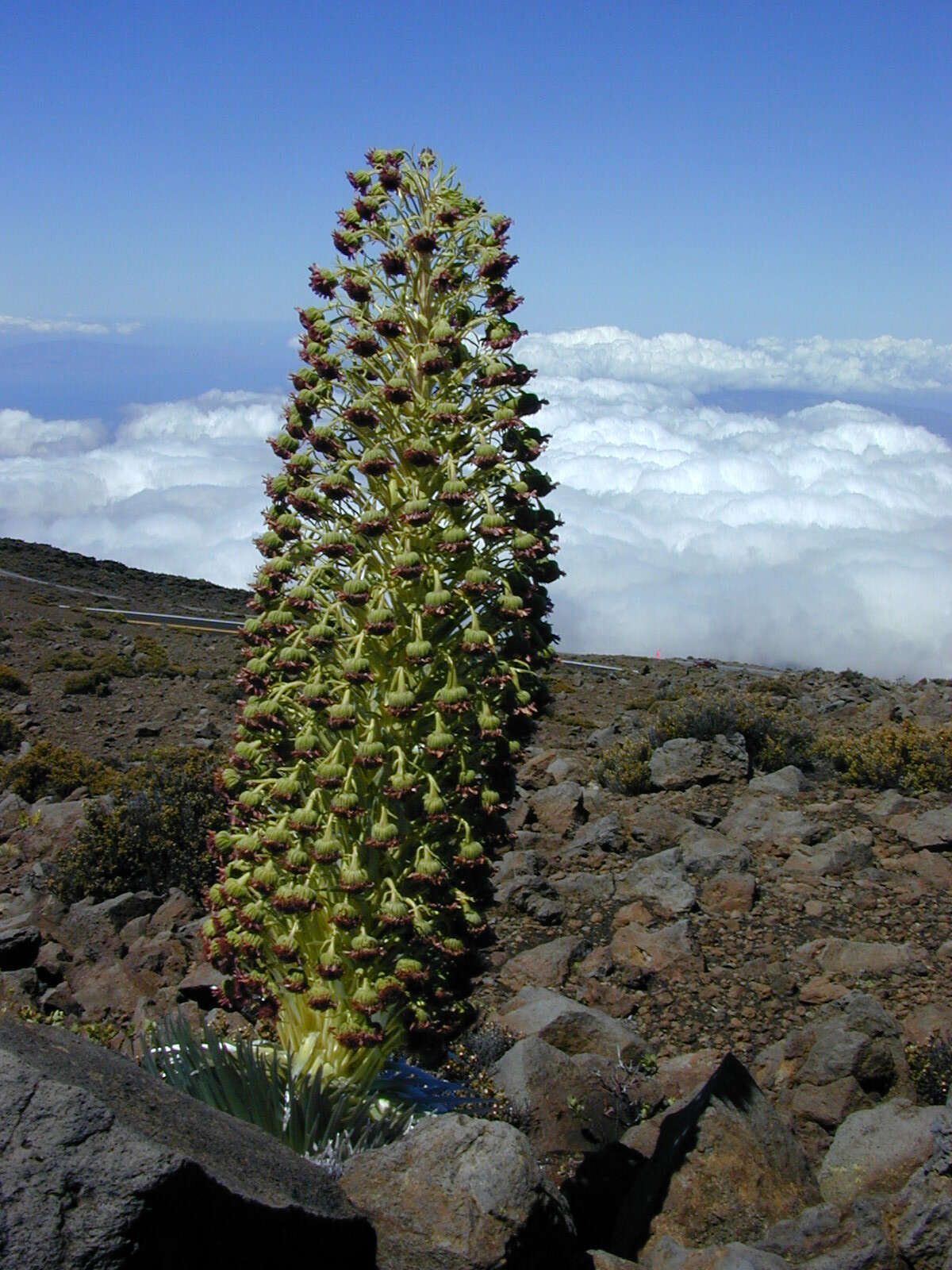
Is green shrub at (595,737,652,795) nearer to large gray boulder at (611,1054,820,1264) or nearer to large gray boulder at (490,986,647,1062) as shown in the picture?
large gray boulder at (490,986,647,1062)

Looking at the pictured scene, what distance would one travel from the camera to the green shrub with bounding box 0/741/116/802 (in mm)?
10641

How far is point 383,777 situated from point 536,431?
90 centimetres

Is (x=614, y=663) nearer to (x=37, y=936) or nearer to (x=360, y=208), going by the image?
(x=37, y=936)

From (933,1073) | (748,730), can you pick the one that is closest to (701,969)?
(933,1073)

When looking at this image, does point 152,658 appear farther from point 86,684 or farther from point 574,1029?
point 574,1029

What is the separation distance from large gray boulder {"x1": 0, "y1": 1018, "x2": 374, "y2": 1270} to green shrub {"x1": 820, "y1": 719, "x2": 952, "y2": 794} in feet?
27.2

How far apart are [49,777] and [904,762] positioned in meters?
8.57

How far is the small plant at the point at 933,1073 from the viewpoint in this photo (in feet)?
14.9

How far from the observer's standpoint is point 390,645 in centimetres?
252

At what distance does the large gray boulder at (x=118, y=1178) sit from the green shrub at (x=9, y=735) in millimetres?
11660

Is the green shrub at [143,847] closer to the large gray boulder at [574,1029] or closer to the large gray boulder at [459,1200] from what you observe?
the large gray boulder at [574,1029]

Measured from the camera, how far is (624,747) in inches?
421

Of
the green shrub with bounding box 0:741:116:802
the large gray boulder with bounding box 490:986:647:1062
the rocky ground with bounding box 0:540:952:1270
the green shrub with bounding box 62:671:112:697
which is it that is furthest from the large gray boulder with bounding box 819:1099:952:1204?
the green shrub with bounding box 62:671:112:697

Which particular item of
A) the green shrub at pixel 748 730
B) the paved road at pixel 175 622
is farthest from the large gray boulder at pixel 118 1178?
the paved road at pixel 175 622
